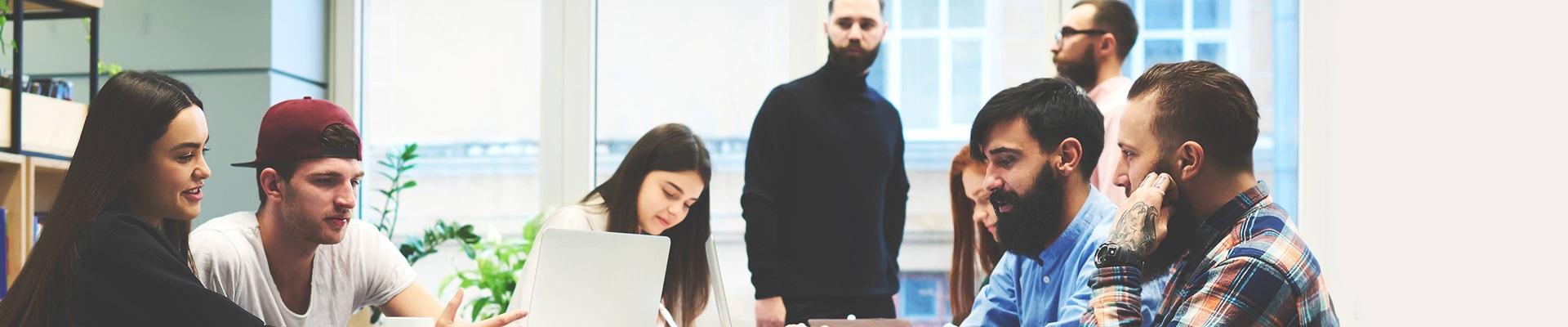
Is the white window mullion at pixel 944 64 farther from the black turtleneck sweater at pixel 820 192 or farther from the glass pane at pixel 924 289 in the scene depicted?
the black turtleneck sweater at pixel 820 192

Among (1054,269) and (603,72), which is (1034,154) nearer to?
(1054,269)

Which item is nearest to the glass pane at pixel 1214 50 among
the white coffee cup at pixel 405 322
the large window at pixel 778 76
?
the large window at pixel 778 76

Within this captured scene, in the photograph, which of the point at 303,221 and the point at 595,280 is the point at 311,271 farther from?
the point at 595,280

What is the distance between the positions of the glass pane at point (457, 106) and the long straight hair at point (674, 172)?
200cm

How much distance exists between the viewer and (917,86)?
4371 mm

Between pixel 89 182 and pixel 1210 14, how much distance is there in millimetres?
3637

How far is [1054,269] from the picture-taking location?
1906 mm

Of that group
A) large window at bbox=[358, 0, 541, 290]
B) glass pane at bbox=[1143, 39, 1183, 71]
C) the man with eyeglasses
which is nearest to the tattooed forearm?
the man with eyeglasses

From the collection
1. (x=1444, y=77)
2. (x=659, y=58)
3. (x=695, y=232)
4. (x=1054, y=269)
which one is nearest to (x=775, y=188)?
(x=695, y=232)

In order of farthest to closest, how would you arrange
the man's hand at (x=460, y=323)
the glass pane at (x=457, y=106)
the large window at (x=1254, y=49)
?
1. the glass pane at (x=457, y=106)
2. the large window at (x=1254, y=49)
3. the man's hand at (x=460, y=323)

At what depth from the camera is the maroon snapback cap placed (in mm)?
1954

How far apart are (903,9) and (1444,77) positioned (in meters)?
1.72

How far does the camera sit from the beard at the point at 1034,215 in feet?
6.17

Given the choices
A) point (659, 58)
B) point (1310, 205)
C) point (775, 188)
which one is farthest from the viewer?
point (659, 58)
